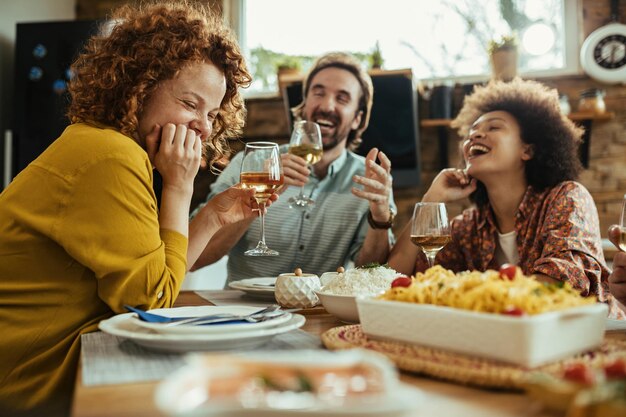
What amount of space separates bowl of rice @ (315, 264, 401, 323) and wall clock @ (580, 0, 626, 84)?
2.94 meters

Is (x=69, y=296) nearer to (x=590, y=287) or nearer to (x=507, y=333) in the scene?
(x=507, y=333)

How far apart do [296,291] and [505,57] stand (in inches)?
107

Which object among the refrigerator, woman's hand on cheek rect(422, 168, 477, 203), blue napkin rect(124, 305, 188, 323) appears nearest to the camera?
blue napkin rect(124, 305, 188, 323)

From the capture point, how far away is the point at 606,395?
1.71 feet

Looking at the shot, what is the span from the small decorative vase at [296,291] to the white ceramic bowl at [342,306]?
0.58 feet

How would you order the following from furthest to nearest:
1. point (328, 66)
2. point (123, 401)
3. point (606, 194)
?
point (606, 194), point (328, 66), point (123, 401)

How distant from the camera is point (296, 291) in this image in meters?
1.40

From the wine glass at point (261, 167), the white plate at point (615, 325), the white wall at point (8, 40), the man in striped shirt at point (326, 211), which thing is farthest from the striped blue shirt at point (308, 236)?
the white wall at point (8, 40)

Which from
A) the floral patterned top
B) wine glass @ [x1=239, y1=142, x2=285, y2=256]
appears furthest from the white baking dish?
the floral patterned top

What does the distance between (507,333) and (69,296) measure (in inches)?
32.4

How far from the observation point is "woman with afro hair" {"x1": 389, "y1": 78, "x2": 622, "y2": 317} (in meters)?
2.03

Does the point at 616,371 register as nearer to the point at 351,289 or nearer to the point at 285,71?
the point at 351,289

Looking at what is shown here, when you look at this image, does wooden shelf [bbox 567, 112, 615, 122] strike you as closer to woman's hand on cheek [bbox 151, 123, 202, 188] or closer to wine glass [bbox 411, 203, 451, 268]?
wine glass [bbox 411, 203, 451, 268]

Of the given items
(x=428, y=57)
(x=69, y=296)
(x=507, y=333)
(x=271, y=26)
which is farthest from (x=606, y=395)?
(x=271, y=26)
